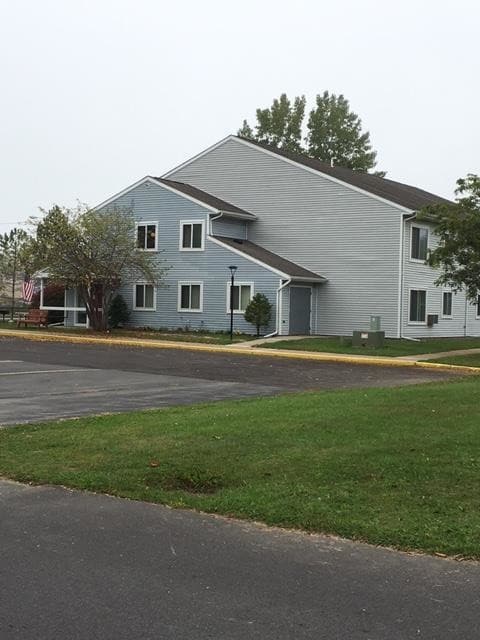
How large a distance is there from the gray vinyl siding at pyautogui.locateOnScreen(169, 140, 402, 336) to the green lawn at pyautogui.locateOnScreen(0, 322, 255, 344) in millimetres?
4923

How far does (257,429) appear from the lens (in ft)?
30.2

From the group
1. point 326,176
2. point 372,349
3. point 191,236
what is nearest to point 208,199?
point 191,236

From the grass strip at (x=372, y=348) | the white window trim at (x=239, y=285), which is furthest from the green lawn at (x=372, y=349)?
the white window trim at (x=239, y=285)

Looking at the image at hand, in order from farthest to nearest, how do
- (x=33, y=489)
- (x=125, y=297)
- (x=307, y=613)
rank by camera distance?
(x=125, y=297)
(x=33, y=489)
(x=307, y=613)

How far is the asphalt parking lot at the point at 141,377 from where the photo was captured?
12.4 meters

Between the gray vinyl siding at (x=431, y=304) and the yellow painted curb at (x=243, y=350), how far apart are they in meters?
8.81

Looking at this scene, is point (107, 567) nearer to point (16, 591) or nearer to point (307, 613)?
point (16, 591)

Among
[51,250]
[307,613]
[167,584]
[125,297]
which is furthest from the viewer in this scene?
[125,297]

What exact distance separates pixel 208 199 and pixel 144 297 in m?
5.72

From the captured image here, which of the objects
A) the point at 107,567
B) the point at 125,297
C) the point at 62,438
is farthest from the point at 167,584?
the point at 125,297

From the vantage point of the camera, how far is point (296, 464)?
24.4 feet

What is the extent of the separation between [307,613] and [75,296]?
35.8m

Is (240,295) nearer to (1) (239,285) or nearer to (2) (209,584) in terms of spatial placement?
(1) (239,285)

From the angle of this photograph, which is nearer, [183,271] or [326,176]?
[326,176]
